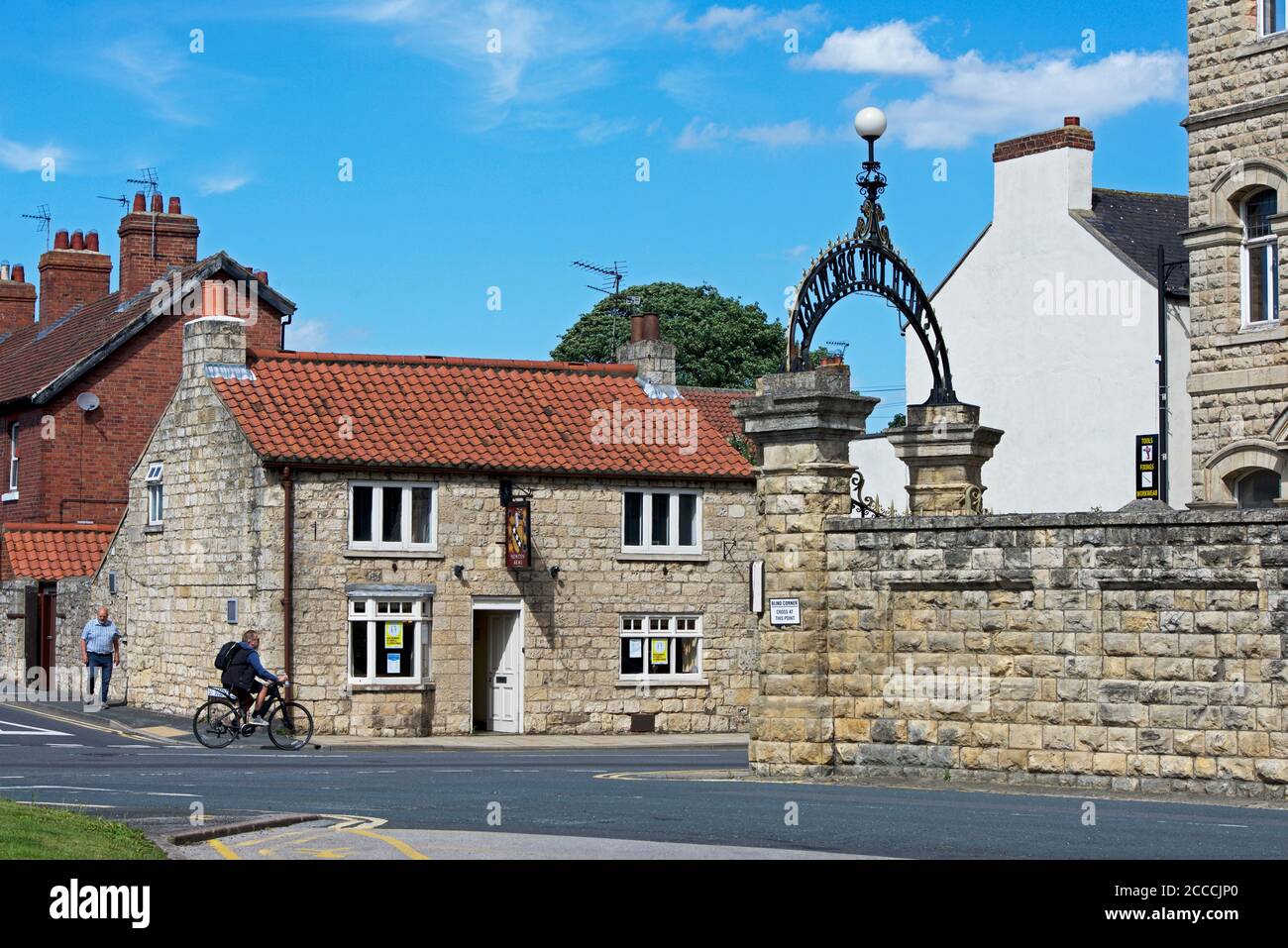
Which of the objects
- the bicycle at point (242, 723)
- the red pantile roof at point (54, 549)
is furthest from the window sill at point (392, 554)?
the red pantile roof at point (54, 549)

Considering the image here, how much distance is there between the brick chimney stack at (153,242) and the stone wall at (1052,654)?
31.5 metres

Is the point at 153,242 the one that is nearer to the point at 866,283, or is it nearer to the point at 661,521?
the point at 661,521

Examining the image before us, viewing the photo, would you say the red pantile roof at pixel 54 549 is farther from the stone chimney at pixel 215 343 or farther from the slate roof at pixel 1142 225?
the slate roof at pixel 1142 225

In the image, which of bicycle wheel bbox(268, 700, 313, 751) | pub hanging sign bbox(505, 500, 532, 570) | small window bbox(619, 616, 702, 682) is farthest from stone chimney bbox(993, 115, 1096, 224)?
bicycle wheel bbox(268, 700, 313, 751)

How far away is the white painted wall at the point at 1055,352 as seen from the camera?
126ft

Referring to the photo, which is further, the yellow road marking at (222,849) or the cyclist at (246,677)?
the cyclist at (246,677)

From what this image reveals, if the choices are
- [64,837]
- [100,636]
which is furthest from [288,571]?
[64,837]

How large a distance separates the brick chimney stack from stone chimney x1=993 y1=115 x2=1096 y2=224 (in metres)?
21.0

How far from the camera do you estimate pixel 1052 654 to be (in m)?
18.7

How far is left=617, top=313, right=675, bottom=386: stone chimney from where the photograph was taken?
36719 mm

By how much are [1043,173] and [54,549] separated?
942 inches

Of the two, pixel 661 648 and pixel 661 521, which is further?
pixel 661 521
